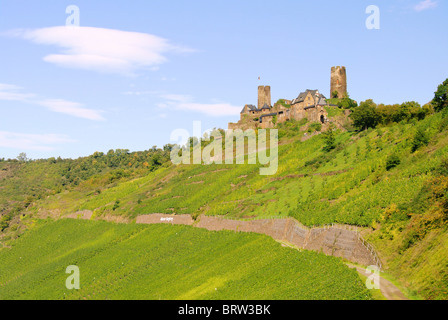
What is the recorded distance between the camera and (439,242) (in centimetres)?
3062

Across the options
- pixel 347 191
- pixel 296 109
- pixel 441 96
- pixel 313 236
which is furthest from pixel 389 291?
pixel 296 109

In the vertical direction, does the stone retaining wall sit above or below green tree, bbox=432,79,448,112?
below

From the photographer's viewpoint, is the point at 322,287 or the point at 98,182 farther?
the point at 98,182

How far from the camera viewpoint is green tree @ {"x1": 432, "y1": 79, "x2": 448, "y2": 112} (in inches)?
2409

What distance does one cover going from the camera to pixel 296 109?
9538 cm

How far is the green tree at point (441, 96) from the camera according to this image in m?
61.2

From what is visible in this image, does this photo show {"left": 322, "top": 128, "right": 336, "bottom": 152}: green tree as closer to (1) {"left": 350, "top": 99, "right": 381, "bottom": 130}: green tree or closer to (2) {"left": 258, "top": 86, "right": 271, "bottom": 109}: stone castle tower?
(1) {"left": 350, "top": 99, "right": 381, "bottom": 130}: green tree

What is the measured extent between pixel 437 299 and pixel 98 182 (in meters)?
112

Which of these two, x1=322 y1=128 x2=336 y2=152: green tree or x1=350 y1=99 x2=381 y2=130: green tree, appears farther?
x1=350 y1=99 x2=381 y2=130: green tree

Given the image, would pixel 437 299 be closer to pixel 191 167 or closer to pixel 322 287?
pixel 322 287

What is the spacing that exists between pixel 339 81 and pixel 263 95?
62.4 feet

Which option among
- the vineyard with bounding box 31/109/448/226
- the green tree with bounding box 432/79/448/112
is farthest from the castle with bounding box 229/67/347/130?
the green tree with bounding box 432/79/448/112

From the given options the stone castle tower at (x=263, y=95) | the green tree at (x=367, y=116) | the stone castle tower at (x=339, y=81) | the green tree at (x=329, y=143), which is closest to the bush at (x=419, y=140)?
the green tree at (x=329, y=143)
